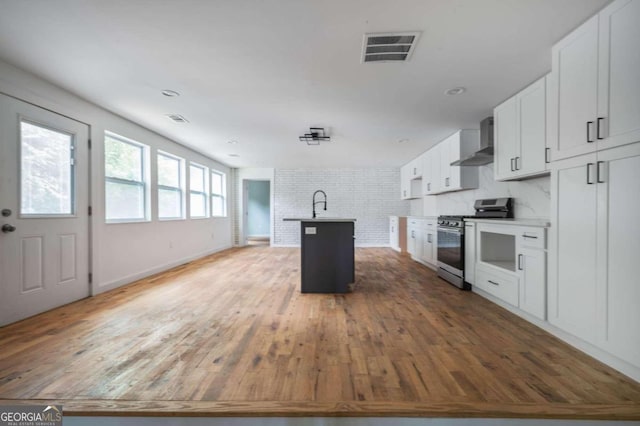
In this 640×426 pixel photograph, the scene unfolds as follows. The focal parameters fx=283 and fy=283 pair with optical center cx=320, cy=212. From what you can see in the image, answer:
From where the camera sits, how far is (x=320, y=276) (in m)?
3.80

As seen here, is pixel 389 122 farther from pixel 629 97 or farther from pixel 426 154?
pixel 629 97

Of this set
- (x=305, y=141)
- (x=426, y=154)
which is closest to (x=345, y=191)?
(x=426, y=154)

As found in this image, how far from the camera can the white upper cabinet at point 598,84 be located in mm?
1735

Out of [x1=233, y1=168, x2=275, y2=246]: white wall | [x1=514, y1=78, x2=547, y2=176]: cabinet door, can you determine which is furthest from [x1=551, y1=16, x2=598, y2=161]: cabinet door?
[x1=233, y1=168, x2=275, y2=246]: white wall

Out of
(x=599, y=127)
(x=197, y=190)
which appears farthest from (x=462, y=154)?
(x=197, y=190)

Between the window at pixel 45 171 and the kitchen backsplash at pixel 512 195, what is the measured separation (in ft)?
17.8

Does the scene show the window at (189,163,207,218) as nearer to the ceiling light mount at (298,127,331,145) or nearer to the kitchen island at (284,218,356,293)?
the ceiling light mount at (298,127,331,145)

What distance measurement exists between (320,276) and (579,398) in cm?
266

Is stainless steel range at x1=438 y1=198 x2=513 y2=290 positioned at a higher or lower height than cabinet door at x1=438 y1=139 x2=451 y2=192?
lower

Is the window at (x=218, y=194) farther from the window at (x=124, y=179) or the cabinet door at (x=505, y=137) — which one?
the cabinet door at (x=505, y=137)

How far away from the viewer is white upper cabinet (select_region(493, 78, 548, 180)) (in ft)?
9.23

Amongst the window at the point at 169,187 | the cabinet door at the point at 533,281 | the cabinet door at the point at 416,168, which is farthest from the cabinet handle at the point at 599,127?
the window at the point at 169,187

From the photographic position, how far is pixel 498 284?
3.10 metres

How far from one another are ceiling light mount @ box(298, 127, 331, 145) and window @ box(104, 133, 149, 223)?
8.66 feet
